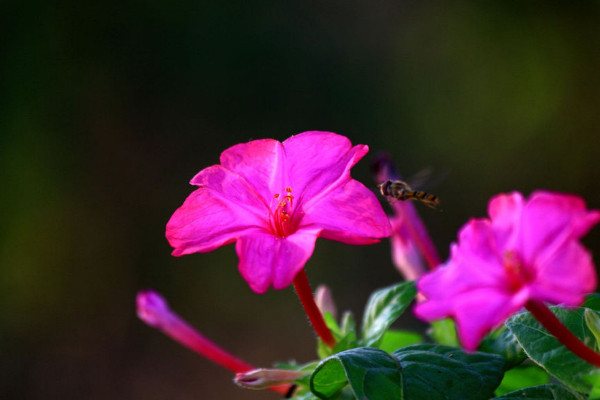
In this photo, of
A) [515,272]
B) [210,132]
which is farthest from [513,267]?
[210,132]

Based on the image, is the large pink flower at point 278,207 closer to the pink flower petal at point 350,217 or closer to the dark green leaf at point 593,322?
the pink flower petal at point 350,217

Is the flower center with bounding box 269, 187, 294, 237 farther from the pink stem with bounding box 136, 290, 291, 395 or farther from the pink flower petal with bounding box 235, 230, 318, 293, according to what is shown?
the pink stem with bounding box 136, 290, 291, 395

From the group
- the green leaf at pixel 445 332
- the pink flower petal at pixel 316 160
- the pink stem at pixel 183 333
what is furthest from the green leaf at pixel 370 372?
the pink stem at pixel 183 333

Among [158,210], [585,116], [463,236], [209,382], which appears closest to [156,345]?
[209,382]

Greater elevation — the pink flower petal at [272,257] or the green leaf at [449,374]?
the pink flower petal at [272,257]

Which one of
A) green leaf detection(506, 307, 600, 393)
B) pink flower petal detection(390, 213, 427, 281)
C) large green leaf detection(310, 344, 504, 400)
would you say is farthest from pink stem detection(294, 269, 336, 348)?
pink flower petal detection(390, 213, 427, 281)

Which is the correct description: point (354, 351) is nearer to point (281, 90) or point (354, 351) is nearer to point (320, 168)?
point (320, 168)
